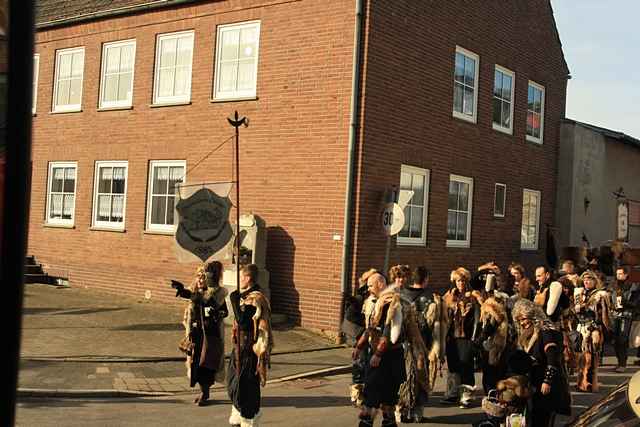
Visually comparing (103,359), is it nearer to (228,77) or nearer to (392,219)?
(392,219)

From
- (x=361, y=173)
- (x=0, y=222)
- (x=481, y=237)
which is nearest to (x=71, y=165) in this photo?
(x=361, y=173)

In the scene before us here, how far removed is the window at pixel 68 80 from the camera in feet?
63.9

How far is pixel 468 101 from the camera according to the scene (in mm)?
17609

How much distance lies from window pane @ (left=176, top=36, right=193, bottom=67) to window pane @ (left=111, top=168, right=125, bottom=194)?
3.11 m

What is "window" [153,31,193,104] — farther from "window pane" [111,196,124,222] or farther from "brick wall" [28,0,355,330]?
"window pane" [111,196,124,222]

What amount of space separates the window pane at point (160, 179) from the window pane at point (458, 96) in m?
6.87

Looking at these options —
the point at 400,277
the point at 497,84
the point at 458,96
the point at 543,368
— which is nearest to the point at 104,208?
the point at 458,96

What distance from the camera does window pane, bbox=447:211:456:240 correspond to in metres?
17.0

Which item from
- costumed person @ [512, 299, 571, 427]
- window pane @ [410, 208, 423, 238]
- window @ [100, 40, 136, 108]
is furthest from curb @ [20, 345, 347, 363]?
window @ [100, 40, 136, 108]

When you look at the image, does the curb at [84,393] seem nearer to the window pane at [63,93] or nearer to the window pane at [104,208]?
the window pane at [104,208]

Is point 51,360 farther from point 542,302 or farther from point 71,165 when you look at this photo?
point 71,165

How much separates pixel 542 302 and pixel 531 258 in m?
11.3

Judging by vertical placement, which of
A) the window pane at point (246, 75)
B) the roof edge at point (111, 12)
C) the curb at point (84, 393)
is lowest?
the curb at point (84, 393)

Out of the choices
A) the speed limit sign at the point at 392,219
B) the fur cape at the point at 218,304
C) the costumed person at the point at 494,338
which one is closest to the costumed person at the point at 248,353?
the fur cape at the point at 218,304
